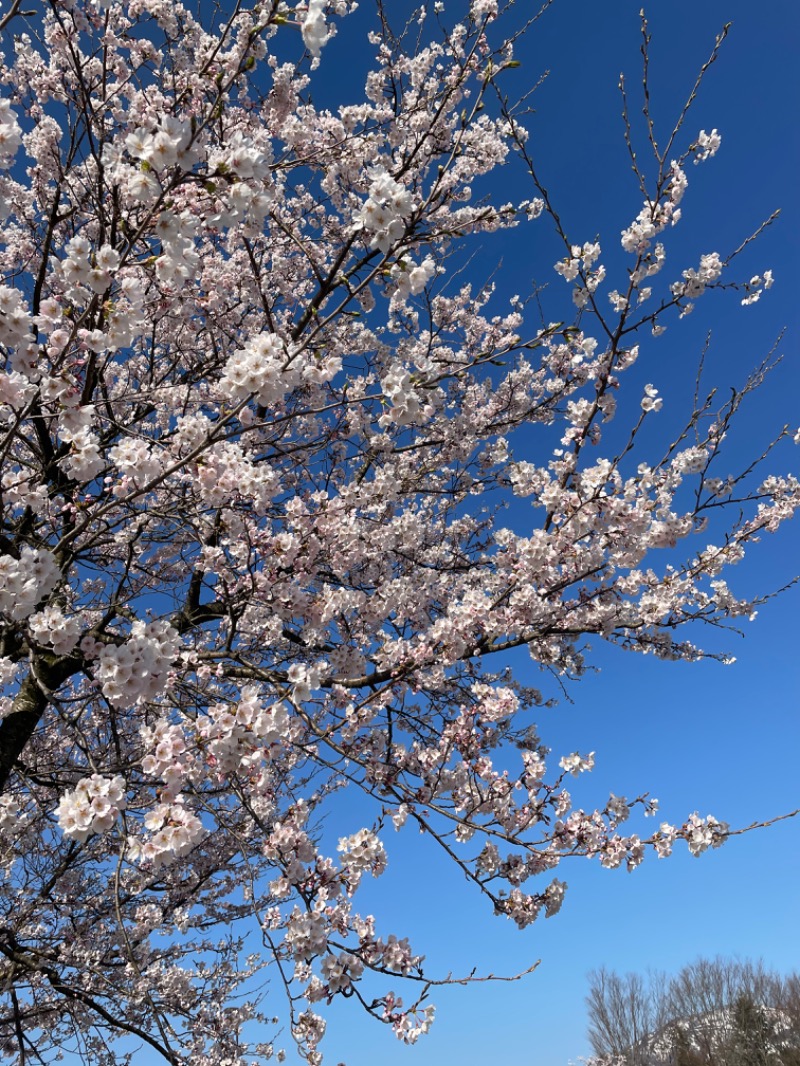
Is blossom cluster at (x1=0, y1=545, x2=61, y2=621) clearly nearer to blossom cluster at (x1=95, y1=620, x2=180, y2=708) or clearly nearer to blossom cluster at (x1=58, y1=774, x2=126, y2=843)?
blossom cluster at (x1=95, y1=620, x2=180, y2=708)

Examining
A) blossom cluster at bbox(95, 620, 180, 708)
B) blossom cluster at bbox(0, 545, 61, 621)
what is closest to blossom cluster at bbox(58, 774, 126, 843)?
blossom cluster at bbox(95, 620, 180, 708)

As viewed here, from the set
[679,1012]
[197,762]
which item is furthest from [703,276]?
[679,1012]

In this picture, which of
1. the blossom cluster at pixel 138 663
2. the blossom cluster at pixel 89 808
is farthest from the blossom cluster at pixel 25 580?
the blossom cluster at pixel 89 808

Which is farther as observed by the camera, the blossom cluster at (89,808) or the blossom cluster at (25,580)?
the blossom cluster at (25,580)

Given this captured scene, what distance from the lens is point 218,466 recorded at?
357cm

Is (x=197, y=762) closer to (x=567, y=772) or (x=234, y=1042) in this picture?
(x=567, y=772)

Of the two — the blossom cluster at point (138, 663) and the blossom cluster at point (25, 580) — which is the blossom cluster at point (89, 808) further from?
the blossom cluster at point (25, 580)

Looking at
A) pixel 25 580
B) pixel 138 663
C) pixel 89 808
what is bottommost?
pixel 89 808

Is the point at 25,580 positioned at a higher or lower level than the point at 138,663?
higher

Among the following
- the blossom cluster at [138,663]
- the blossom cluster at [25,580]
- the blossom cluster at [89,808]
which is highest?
the blossom cluster at [25,580]

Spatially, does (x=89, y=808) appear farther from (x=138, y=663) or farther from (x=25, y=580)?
(x=25, y=580)

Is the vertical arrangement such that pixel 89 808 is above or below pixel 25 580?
below

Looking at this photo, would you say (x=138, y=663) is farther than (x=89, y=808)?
Yes

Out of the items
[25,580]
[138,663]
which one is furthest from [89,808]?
[25,580]
